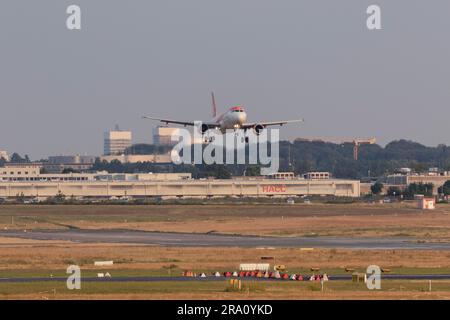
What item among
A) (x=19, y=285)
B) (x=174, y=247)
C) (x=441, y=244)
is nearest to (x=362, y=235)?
(x=441, y=244)

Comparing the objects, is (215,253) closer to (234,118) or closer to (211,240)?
(211,240)

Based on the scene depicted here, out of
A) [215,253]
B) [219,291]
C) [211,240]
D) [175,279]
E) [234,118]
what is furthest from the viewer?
[234,118]

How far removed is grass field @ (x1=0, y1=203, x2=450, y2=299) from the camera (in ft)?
216

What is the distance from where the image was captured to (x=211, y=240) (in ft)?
369

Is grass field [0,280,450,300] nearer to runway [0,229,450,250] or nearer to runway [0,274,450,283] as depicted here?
runway [0,274,450,283]

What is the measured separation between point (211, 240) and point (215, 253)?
59.7ft

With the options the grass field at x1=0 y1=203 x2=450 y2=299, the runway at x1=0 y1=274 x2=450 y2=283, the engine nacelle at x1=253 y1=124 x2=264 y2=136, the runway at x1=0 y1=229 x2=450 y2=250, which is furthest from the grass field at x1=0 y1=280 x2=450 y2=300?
the engine nacelle at x1=253 y1=124 x2=264 y2=136

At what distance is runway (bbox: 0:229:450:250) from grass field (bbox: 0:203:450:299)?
527 cm

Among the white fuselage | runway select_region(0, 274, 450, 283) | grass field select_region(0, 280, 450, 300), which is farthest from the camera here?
the white fuselage

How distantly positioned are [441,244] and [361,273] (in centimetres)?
3235

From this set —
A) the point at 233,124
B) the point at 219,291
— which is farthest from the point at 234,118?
the point at 219,291

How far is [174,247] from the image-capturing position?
101625 millimetres
